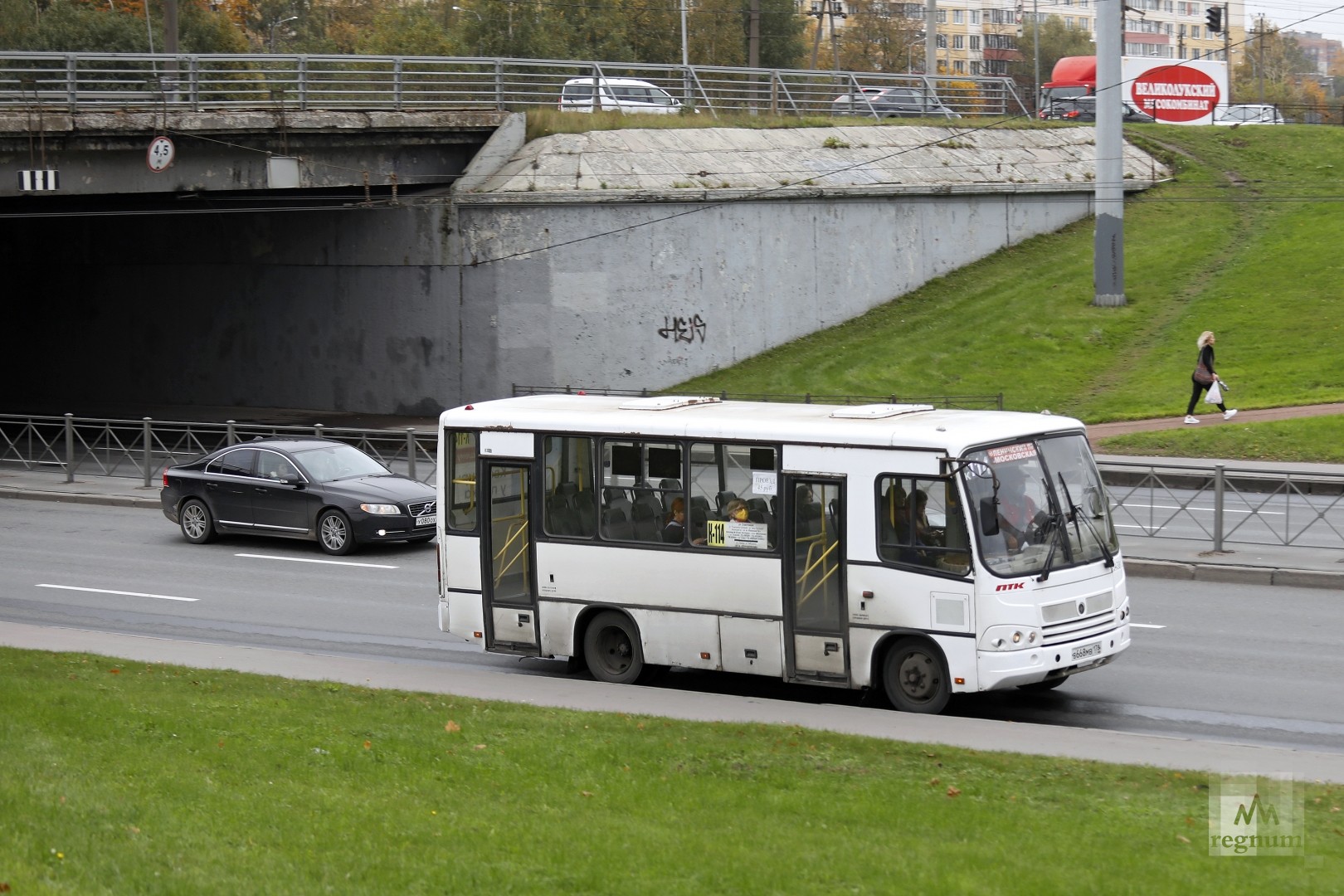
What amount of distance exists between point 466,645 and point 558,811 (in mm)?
7351

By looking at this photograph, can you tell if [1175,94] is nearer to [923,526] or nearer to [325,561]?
[325,561]

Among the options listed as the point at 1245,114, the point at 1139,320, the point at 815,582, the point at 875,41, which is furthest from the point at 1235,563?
the point at 875,41

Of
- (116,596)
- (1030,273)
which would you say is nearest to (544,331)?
(1030,273)

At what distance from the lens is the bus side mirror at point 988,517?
1130 cm

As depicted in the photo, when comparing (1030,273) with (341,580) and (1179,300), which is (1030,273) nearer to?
(1179,300)

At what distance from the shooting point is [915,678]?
11672mm

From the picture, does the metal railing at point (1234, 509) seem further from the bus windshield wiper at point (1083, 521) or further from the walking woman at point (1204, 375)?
the walking woman at point (1204, 375)

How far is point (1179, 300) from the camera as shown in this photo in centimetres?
3712

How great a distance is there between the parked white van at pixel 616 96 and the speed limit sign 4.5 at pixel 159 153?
10487 millimetres

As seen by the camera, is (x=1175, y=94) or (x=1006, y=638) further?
(x=1175, y=94)

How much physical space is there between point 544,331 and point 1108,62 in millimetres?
14449

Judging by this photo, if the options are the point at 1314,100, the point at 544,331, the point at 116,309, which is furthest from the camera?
the point at 1314,100

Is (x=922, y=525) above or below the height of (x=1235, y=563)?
above

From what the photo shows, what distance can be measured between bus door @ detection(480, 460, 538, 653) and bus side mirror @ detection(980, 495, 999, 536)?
4.11m
